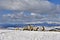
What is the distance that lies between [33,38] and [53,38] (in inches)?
22.0

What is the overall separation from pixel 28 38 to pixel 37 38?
0.77 ft

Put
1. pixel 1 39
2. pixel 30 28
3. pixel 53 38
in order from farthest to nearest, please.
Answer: pixel 30 28 → pixel 53 38 → pixel 1 39

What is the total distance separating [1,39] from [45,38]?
1135mm

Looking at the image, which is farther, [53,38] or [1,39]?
[53,38]

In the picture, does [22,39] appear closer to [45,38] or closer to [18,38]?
[18,38]

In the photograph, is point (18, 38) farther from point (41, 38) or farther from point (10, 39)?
point (41, 38)

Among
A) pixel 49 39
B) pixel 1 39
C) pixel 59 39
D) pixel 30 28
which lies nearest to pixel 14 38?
pixel 1 39

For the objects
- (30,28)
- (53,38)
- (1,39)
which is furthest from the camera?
(30,28)

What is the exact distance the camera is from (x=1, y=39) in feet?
12.4

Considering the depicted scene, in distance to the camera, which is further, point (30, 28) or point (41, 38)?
point (30, 28)

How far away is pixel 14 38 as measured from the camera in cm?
394

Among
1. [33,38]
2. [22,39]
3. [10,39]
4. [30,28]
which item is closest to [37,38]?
[33,38]

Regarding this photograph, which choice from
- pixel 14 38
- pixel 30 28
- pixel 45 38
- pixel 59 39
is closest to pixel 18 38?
pixel 14 38

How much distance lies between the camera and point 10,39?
3.84 m
